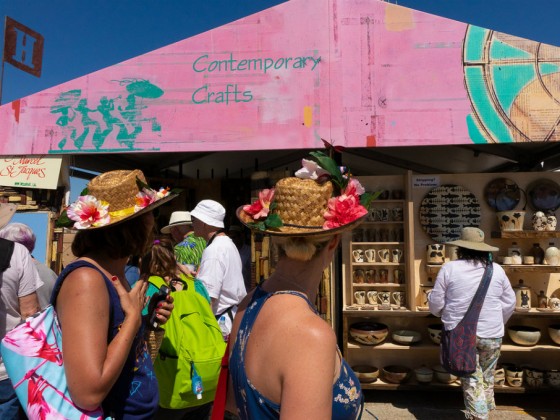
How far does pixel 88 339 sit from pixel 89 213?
49 centimetres

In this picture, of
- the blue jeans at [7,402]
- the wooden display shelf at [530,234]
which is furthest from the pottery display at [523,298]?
the blue jeans at [7,402]

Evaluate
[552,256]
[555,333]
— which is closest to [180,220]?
[552,256]

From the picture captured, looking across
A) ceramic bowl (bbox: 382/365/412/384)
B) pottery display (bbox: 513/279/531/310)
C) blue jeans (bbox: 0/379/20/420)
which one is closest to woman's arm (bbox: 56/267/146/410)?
blue jeans (bbox: 0/379/20/420)

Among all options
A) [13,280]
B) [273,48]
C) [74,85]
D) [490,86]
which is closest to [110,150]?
[74,85]

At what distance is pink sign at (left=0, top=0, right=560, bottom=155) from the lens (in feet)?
14.4

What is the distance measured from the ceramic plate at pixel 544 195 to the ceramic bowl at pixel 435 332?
1.75 metres

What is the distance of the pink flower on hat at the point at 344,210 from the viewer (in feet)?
4.30

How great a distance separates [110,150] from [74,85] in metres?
0.88

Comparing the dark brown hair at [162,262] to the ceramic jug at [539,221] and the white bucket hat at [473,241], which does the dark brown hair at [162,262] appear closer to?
the white bucket hat at [473,241]

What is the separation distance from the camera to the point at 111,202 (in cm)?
159

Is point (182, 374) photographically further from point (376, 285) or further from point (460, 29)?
point (460, 29)

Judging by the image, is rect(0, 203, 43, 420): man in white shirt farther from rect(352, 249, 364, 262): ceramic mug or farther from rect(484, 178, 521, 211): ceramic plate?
rect(484, 178, 521, 211): ceramic plate

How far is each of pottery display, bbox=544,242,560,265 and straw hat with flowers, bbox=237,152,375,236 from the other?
407cm

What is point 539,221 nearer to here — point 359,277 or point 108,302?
point 359,277
